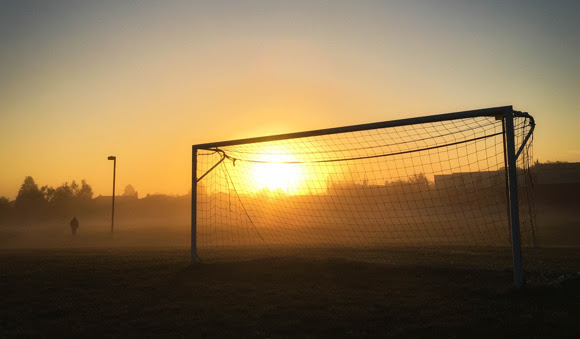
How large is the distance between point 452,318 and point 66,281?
768 cm

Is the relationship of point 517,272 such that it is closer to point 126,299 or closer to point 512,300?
point 512,300

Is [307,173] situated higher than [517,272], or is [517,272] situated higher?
[307,173]

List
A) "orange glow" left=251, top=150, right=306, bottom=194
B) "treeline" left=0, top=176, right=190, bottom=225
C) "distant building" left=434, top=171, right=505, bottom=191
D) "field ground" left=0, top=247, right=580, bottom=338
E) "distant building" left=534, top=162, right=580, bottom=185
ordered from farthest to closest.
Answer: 1. "treeline" left=0, top=176, right=190, bottom=225
2. "distant building" left=534, top=162, right=580, bottom=185
3. "distant building" left=434, top=171, right=505, bottom=191
4. "orange glow" left=251, top=150, right=306, bottom=194
5. "field ground" left=0, top=247, right=580, bottom=338

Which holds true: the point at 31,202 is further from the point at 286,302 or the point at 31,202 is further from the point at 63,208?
the point at 286,302

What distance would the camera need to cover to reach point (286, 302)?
654 centimetres

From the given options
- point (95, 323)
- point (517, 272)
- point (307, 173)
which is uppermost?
point (307, 173)

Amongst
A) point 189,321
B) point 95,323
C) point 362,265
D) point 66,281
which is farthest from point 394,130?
point 66,281

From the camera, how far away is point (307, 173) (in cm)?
1323

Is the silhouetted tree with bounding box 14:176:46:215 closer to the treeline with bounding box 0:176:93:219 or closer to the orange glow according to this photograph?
the treeline with bounding box 0:176:93:219

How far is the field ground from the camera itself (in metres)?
5.27

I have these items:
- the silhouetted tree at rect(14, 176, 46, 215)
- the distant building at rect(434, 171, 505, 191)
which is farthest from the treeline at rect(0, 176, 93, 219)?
the distant building at rect(434, 171, 505, 191)

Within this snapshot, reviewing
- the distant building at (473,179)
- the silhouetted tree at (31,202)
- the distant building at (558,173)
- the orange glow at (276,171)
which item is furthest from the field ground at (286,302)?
the silhouetted tree at (31,202)

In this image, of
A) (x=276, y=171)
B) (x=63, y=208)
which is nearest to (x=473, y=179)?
(x=276, y=171)

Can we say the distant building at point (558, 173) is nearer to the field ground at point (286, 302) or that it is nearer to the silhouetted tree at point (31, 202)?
the field ground at point (286, 302)
